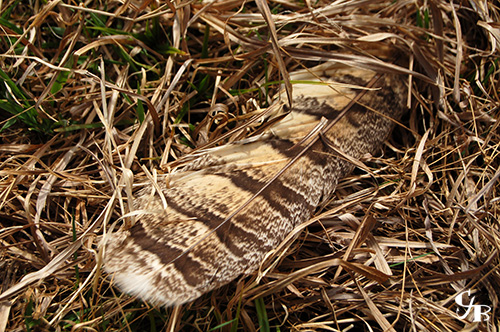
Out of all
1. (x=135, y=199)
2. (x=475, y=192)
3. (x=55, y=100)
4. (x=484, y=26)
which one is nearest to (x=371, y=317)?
(x=475, y=192)

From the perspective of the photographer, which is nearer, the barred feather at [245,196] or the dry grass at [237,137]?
the barred feather at [245,196]

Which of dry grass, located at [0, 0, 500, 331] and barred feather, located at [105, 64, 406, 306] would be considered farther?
dry grass, located at [0, 0, 500, 331]

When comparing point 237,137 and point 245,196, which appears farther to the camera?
point 237,137

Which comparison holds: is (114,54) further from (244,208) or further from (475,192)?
(475,192)
